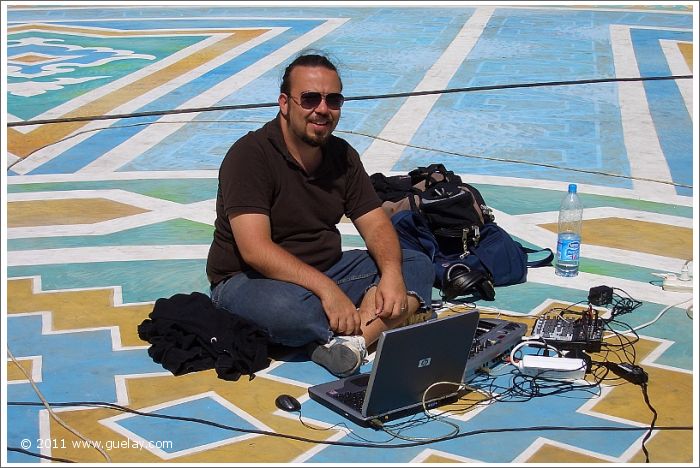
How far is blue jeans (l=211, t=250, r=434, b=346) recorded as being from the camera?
166 inches

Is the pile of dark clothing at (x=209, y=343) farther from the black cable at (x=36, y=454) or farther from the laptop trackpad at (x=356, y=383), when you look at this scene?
the black cable at (x=36, y=454)

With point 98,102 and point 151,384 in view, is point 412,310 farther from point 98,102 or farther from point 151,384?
point 98,102

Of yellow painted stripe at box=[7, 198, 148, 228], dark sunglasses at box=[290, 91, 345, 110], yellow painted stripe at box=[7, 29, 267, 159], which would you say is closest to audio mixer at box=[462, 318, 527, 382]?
dark sunglasses at box=[290, 91, 345, 110]

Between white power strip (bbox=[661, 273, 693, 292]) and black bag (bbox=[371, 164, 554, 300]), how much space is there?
69 cm

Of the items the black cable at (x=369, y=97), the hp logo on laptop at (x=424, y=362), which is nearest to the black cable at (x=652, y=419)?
the hp logo on laptop at (x=424, y=362)

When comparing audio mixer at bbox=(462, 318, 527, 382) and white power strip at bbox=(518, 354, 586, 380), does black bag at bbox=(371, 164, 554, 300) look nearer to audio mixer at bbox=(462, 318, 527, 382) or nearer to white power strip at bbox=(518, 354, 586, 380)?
audio mixer at bbox=(462, 318, 527, 382)

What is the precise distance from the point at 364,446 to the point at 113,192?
3771mm

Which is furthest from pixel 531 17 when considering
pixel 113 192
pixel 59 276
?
pixel 59 276

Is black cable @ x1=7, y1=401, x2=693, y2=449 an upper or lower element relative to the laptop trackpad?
lower

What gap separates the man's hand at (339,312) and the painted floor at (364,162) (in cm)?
20

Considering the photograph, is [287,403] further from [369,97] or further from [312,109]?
[369,97]

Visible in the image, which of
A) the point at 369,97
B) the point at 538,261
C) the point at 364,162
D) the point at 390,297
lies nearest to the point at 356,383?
the point at 390,297

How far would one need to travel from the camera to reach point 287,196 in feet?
14.5

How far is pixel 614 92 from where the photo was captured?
385 inches
